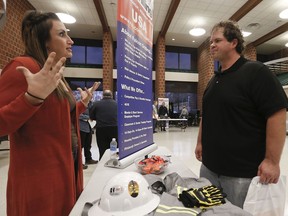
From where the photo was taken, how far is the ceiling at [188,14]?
7784mm

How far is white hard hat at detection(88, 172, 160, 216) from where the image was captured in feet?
2.80

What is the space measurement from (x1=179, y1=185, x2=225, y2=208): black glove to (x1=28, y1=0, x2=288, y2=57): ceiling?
784 cm

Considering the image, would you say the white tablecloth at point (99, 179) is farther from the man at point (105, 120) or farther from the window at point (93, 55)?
the window at point (93, 55)

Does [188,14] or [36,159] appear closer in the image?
[36,159]

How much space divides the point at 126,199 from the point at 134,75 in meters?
0.90

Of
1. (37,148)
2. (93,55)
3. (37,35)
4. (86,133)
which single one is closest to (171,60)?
(93,55)

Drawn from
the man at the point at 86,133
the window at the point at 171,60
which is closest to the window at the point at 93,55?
the window at the point at 171,60

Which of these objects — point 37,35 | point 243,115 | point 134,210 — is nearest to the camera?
point 134,210

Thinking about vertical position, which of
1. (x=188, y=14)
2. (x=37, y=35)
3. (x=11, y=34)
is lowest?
(x=37, y=35)

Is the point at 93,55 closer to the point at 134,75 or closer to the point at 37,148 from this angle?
the point at 134,75

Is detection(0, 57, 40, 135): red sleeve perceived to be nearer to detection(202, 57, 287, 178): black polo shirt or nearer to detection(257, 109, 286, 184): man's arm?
detection(202, 57, 287, 178): black polo shirt

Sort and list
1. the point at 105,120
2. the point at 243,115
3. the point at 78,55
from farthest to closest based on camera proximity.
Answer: the point at 78,55 < the point at 105,120 < the point at 243,115

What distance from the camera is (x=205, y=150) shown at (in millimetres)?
1573

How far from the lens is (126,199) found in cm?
86
